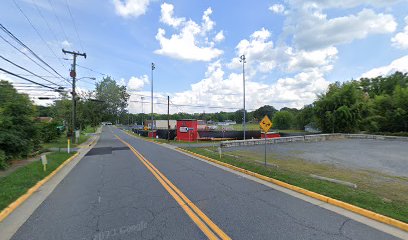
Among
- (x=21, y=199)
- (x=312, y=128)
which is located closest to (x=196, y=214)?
(x=21, y=199)

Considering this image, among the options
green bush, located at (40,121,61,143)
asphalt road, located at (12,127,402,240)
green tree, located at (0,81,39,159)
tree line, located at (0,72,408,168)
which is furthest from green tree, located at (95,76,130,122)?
asphalt road, located at (12,127,402,240)

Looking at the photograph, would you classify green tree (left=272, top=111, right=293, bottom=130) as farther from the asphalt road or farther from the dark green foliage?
the asphalt road

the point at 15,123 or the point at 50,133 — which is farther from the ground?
the point at 15,123

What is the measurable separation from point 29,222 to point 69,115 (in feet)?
136

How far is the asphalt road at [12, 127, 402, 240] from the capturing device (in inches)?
181

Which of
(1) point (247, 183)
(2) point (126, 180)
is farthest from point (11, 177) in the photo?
(1) point (247, 183)

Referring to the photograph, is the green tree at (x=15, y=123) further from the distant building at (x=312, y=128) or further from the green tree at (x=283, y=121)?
the green tree at (x=283, y=121)

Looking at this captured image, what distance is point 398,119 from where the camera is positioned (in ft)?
119

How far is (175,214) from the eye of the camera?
553 centimetres

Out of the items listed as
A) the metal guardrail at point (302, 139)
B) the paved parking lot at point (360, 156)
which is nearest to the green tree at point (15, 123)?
the paved parking lot at point (360, 156)

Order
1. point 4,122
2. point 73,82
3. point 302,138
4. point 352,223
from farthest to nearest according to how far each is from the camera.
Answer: point 302,138 → point 73,82 → point 4,122 → point 352,223

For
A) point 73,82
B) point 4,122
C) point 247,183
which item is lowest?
point 247,183

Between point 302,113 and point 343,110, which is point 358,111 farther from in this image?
point 302,113

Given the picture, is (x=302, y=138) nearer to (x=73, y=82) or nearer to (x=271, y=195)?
(x=271, y=195)
